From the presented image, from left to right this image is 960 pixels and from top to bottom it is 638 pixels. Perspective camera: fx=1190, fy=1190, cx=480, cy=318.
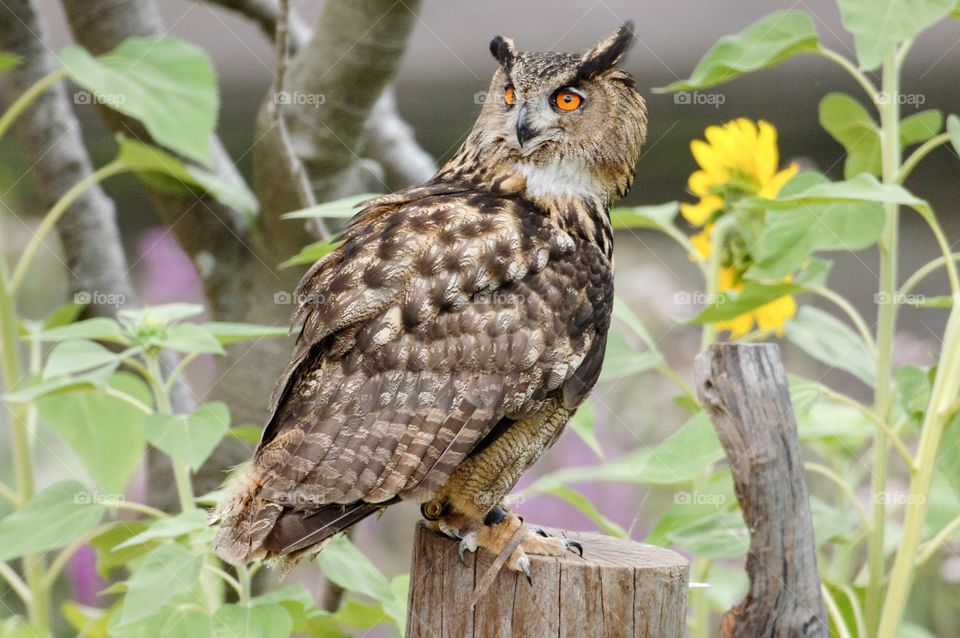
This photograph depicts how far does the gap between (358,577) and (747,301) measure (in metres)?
1.04

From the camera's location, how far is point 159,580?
2357 mm

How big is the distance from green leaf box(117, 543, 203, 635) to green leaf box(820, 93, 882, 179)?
6.04 feet

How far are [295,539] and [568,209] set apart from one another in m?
0.98

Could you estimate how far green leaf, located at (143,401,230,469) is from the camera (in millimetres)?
2439

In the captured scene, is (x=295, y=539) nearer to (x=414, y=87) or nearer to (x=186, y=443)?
(x=186, y=443)

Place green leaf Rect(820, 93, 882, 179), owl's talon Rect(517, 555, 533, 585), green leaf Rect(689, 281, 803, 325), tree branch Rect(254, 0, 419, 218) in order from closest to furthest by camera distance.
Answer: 1. owl's talon Rect(517, 555, 533, 585)
2. green leaf Rect(689, 281, 803, 325)
3. green leaf Rect(820, 93, 882, 179)
4. tree branch Rect(254, 0, 419, 218)

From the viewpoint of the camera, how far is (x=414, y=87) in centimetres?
839

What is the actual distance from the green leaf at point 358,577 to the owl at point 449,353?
194 mm

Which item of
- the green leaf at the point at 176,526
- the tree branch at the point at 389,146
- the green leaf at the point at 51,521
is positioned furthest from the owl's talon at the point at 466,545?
the tree branch at the point at 389,146

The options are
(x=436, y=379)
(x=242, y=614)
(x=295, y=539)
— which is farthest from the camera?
(x=242, y=614)

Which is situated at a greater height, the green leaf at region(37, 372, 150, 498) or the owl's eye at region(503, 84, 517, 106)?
the owl's eye at region(503, 84, 517, 106)

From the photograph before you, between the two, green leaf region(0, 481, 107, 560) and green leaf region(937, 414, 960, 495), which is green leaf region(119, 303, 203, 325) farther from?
green leaf region(937, 414, 960, 495)

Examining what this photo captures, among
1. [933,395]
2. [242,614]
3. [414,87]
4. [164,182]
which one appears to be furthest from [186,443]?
[414,87]

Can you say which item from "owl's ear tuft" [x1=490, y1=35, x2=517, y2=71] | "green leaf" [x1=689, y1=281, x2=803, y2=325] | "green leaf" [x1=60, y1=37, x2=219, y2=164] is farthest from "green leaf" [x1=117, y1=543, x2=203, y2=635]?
"owl's ear tuft" [x1=490, y1=35, x2=517, y2=71]
